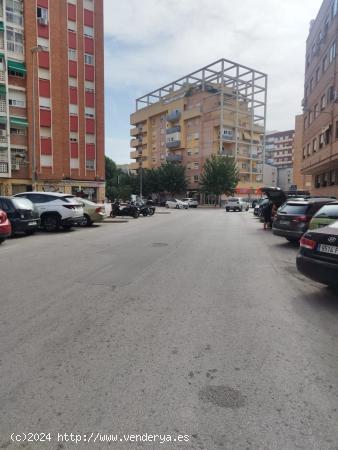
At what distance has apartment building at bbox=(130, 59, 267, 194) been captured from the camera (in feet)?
212

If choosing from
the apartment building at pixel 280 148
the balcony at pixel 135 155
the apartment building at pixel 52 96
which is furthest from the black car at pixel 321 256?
the apartment building at pixel 280 148

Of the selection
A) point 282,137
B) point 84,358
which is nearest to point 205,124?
point 282,137

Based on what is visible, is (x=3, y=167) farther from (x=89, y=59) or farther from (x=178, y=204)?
(x=178, y=204)

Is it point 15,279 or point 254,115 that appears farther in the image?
point 254,115

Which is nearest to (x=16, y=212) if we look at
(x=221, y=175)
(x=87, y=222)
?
(x=87, y=222)

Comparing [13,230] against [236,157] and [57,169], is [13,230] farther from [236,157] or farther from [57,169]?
[236,157]

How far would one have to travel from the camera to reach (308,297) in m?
5.46

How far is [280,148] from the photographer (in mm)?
113312

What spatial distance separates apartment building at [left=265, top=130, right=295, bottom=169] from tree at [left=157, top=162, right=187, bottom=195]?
56.5m

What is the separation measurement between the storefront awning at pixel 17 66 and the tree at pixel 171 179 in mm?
32747

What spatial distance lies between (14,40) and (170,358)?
129 ft

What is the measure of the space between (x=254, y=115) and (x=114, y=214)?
5552cm

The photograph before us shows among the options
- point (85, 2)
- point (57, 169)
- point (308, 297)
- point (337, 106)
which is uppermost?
point (85, 2)

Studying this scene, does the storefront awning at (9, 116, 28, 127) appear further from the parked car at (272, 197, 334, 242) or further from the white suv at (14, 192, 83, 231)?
the parked car at (272, 197, 334, 242)
